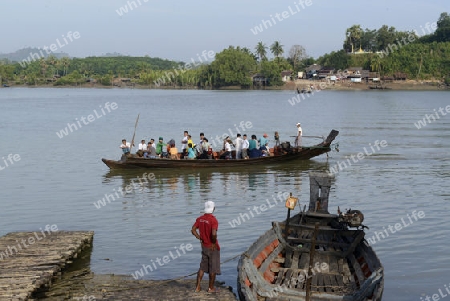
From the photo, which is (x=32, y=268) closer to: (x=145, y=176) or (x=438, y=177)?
(x=145, y=176)

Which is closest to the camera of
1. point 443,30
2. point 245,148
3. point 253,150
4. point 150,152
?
point 150,152

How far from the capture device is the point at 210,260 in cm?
1071

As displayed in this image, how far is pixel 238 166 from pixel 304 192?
18.1 feet

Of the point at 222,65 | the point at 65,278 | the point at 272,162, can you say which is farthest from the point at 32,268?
the point at 222,65

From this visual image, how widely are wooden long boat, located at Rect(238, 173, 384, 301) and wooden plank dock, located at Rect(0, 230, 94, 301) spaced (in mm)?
3892

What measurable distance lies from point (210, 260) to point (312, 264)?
1.94m

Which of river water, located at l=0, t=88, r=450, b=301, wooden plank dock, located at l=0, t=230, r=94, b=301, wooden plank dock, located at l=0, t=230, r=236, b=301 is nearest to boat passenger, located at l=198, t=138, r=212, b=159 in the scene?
river water, located at l=0, t=88, r=450, b=301

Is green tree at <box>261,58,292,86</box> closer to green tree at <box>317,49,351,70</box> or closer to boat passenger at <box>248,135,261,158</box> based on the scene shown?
green tree at <box>317,49,351,70</box>

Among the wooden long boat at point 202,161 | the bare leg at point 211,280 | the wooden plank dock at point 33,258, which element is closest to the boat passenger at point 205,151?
the wooden long boat at point 202,161

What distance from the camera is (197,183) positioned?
25562 mm

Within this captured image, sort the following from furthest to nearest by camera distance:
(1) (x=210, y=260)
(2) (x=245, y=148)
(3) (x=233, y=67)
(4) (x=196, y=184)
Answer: (3) (x=233, y=67) → (2) (x=245, y=148) → (4) (x=196, y=184) → (1) (x=210, y=260)

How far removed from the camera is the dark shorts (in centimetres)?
1068

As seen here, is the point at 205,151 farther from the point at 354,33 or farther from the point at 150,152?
the point at 354,33

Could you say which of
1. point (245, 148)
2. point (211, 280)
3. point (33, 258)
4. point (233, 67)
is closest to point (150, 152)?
point (245, 148)
